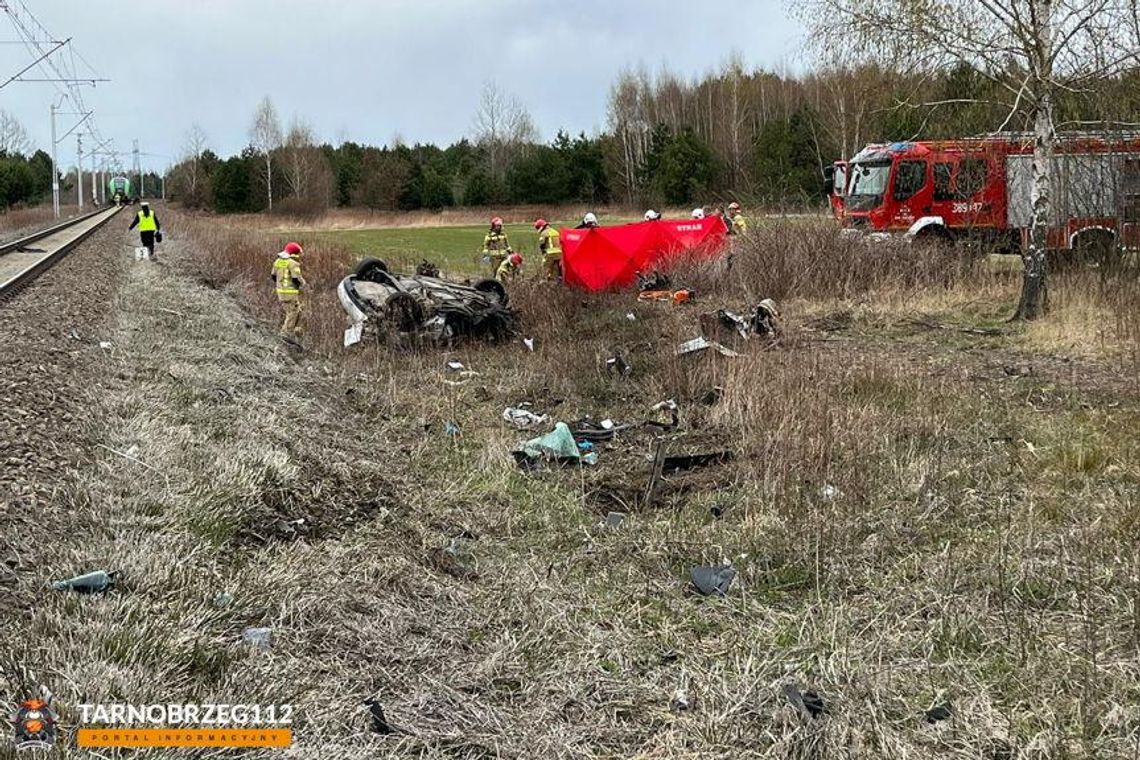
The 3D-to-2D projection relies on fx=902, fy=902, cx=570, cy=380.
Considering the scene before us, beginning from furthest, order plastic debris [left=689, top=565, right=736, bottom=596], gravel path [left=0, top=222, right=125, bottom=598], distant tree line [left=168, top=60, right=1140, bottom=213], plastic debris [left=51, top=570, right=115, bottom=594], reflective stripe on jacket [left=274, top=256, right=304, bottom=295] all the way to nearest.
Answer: distant tree line [left=168, top=60, right=1140, bottom=213] → reflective stripe on jacket [left=274, top=256, right=304, bottom=295] → plastic debris [left=689, top=565, right=736, bottom=596] → gravel path [left=0, top=222, right=125, bottom=598] → plastic debris [left=51, top=570, right=115, bottom=594]

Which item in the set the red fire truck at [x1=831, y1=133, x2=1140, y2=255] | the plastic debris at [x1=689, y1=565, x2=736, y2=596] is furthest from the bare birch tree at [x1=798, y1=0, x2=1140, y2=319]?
the plastic debris at [x1=689, y1=565, x2=736, y2=596]

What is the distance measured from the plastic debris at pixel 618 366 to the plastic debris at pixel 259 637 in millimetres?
5981

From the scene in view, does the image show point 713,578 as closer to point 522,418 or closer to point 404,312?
point 522,418

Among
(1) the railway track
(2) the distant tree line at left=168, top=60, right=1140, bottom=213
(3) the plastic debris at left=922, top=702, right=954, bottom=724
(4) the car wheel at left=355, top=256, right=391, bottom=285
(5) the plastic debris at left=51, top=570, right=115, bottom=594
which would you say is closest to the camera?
(3) the plastic debris at left=922, top=702, right=954, bottom=724

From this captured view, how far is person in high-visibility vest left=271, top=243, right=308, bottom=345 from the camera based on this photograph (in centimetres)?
1161

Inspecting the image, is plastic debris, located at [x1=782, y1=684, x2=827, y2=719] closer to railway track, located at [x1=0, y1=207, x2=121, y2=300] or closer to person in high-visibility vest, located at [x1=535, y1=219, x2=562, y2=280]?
person in high-visibility vest, located at [x1=535, y1=219, x2=562, y2=280]

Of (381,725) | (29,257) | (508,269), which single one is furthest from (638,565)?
(29,257)

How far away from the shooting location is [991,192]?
55.4 ft

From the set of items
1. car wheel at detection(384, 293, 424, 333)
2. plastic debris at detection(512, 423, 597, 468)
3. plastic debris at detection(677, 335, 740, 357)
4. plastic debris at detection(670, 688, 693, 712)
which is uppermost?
car wheel at detection(384, 293, 424, 333)

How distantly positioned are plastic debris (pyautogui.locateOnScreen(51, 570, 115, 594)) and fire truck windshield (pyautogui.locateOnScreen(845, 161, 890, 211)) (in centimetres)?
1778

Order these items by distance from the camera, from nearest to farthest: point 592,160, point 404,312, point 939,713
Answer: point 939,713 → point 404,312 → point 592,160

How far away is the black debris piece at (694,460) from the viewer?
233 inches

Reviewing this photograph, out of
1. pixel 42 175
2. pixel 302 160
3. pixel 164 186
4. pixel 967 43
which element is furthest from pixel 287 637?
pixel 164 186

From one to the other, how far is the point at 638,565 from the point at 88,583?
7.59 ft
